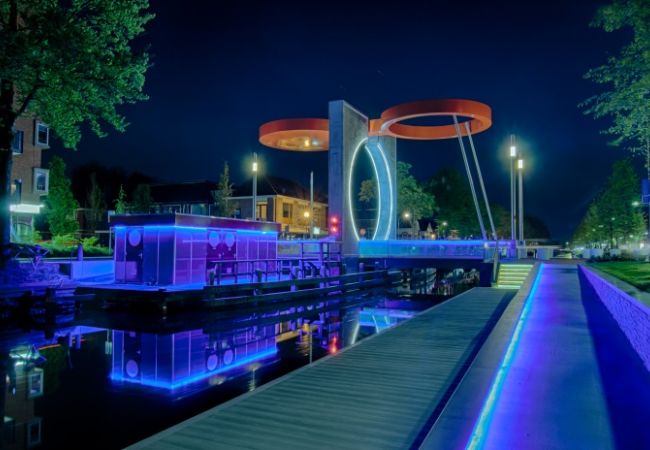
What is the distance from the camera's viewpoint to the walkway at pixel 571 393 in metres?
4.59

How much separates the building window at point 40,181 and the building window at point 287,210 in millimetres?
23639

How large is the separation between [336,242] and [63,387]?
21.2 metres

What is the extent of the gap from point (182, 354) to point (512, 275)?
59.5ft

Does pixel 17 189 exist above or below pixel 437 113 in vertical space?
below

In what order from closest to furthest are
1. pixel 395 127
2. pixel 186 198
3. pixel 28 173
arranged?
pixel 395 127, pixel 28 173, pixel 186 198

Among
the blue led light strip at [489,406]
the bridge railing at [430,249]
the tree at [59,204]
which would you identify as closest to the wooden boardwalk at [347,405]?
the blue led light strip at [489,406]

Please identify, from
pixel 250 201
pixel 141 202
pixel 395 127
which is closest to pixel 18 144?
pixel 141 202

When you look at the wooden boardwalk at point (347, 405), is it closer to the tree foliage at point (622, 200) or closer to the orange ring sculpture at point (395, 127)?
the orange ring sculpture at point (395, 127)

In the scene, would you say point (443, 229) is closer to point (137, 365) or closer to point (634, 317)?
point (634, 317)

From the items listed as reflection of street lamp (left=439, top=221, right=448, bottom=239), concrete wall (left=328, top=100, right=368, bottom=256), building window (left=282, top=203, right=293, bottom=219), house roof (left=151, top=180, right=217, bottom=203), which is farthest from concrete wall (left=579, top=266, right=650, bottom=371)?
reflection of street lamp (left=439, top=221, right=448, bottom=239)

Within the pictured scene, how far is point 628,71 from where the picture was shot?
13.6 metres

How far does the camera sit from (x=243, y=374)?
905 centimetres

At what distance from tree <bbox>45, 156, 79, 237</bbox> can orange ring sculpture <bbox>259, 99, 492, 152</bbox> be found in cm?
1913

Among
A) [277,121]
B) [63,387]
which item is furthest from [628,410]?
[277,121]
